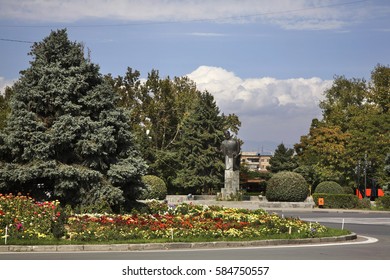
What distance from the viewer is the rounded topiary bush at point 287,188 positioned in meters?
53.2

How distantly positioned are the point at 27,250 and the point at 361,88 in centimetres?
8167

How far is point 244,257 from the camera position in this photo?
56.2 feet

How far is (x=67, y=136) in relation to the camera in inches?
1129

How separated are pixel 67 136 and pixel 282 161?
6238 cm

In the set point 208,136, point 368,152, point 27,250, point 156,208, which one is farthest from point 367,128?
point 27,250

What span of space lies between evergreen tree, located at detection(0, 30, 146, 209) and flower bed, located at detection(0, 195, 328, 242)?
3.44 metres

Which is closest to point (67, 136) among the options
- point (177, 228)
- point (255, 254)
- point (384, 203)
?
point (177, 228)

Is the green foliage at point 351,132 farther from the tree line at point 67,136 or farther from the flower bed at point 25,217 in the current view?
the flower bed at point 25,217

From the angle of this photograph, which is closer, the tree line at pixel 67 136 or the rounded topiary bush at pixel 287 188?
the tree line at pixel 67 136

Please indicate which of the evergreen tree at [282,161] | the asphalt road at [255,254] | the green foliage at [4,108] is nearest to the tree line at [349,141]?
the evergreen tree at [282,161]

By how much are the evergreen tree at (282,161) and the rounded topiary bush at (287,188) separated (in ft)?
111

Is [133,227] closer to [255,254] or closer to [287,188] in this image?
[255,254]

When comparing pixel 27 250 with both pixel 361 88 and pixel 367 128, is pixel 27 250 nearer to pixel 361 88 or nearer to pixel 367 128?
pixel 367 128

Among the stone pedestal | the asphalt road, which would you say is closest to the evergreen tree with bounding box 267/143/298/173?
the stone pedestal
